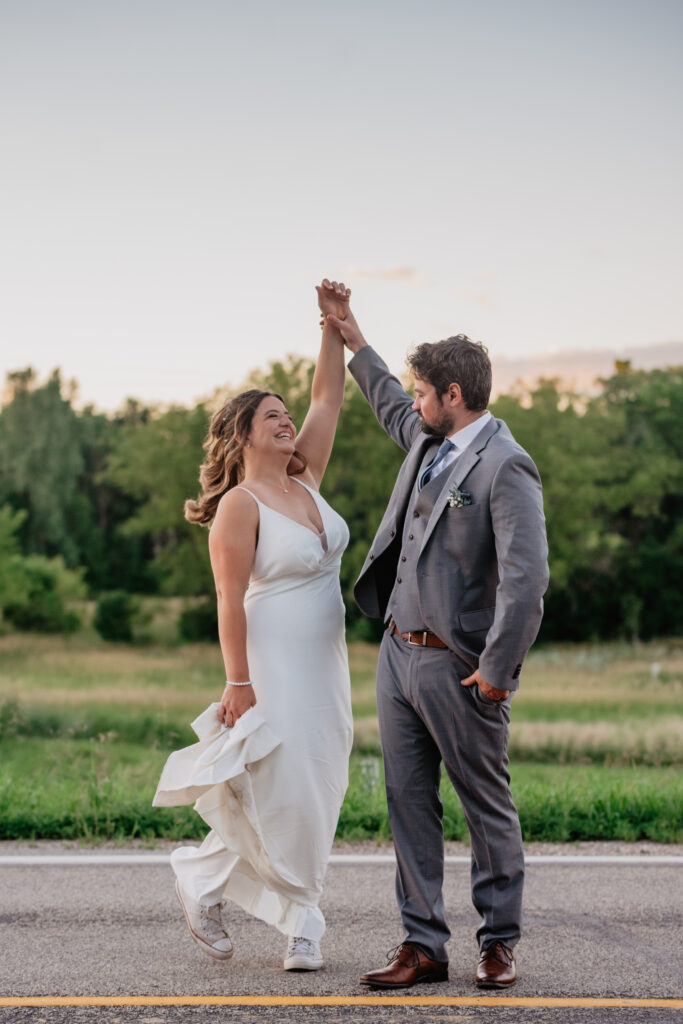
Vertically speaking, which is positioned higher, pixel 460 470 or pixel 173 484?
pixel 173 484

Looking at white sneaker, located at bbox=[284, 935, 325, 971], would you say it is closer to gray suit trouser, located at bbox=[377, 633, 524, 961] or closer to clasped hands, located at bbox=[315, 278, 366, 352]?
gray suit trouser, located at bbox=[377, 633, 524, 961]

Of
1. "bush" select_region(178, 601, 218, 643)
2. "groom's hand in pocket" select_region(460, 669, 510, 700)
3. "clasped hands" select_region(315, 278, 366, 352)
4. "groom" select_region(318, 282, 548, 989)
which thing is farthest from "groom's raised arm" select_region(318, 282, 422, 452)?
"bush" select_region(178, 601, 218, 643)

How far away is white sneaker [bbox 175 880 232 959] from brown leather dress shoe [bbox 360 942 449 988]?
1.81 ft

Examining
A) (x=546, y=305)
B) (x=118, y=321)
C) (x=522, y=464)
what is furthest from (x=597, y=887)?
(x=118, y=321)

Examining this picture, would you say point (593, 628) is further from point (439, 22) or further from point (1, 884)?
point (1, 884)

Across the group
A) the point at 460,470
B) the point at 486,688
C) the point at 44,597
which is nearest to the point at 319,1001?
the point at 486,688

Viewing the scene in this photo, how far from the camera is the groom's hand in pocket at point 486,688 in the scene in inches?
146

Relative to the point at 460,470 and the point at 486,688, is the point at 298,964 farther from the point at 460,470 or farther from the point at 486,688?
the point at 460,470

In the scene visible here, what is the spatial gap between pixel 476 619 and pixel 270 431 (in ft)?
3.87

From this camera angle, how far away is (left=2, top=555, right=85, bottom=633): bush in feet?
156

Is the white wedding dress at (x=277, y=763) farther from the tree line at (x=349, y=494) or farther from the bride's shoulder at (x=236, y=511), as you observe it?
the tree line at (x=349, y=494)

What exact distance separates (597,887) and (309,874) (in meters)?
1.52

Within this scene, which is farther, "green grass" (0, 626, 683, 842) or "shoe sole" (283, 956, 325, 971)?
"green grass" (0, 626, 683, 842)

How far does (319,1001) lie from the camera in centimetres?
360
